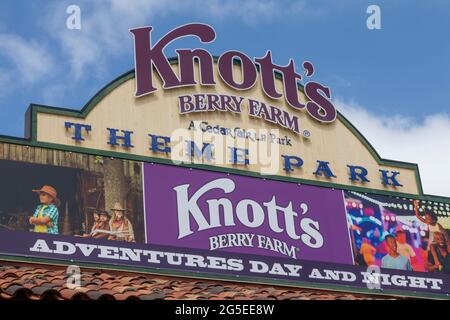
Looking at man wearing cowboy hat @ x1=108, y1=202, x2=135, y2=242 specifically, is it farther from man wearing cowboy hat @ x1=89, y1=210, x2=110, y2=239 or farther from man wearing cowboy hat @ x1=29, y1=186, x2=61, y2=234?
man wearing cowboy hat @ x1=29, y1=186, x2=61, y2=234

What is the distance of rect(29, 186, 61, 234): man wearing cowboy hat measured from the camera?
51.8 feet

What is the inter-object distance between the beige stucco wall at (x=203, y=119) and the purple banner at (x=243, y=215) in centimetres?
46

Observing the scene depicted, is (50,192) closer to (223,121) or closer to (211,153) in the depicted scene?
(211,153)

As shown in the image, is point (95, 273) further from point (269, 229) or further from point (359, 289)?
point (359, 289)

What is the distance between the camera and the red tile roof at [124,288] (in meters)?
12.7

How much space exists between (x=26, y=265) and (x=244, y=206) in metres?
4.13

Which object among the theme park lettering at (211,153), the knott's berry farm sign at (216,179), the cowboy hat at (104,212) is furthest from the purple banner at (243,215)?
the cowboy hat at (104,212)

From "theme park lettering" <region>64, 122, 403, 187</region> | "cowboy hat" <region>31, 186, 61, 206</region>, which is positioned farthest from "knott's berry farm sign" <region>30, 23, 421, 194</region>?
"cowboy hat" <region>31, 186, 61, 206</region>

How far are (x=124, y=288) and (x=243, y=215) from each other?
4118 mm

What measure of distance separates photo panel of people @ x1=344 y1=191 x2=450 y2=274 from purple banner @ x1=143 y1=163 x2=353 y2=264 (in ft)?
0.95
